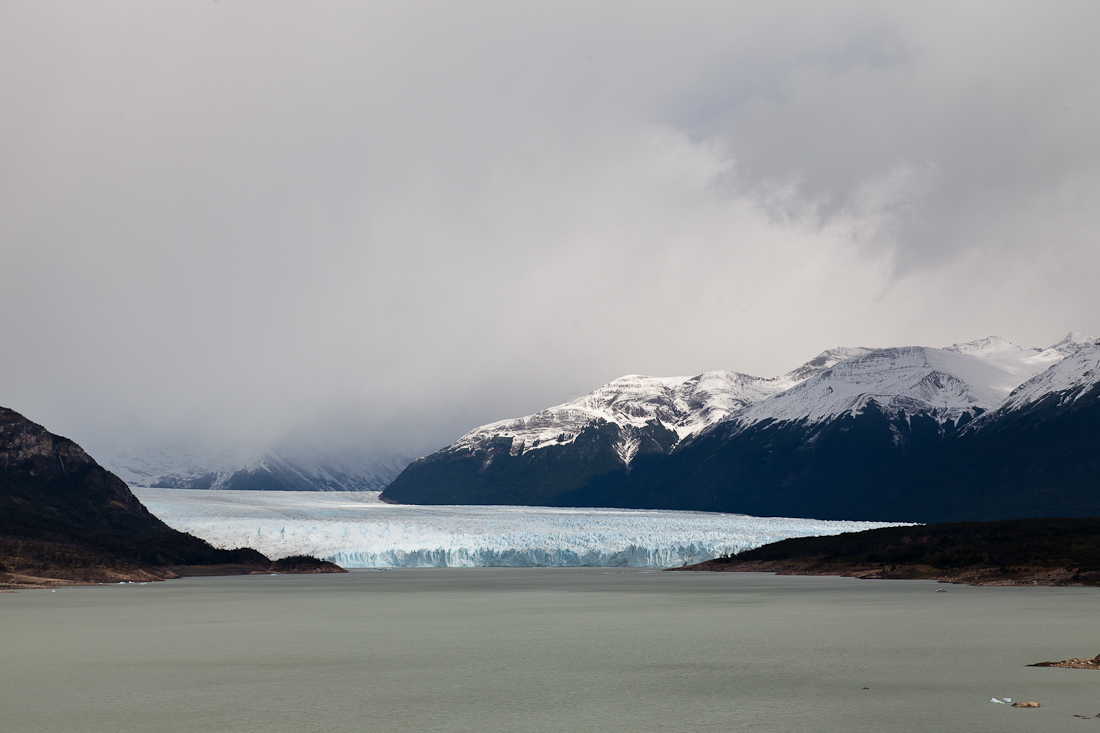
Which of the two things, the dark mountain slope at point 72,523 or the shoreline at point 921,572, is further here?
the dark mountain slope at point 72,523

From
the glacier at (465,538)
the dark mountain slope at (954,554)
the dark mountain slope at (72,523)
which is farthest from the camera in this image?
the glacier at (465,538)

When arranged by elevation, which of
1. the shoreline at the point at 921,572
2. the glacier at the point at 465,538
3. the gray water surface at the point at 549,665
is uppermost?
the glacier at the point at 465,538

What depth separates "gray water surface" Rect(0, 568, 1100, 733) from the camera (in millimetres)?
18000

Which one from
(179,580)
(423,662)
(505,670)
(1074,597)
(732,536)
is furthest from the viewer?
(732,536)

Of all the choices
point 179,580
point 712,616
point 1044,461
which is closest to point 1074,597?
point 712,616

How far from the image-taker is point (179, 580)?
7950 cm

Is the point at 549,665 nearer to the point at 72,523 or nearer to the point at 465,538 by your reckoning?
the point at 465,538

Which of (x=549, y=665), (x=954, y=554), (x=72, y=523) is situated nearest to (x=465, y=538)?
(x=72, y=523)

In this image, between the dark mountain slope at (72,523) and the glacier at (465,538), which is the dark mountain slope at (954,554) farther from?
the dark mountain slope at (72,523)

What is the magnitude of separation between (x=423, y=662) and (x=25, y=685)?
938 cm

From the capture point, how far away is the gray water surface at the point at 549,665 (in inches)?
709

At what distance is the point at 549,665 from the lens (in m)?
25.1

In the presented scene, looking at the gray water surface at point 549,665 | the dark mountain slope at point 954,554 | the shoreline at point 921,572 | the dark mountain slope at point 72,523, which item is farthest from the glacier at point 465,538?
the gray water surface at point 549,665

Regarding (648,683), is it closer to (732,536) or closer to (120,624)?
(120,624)
